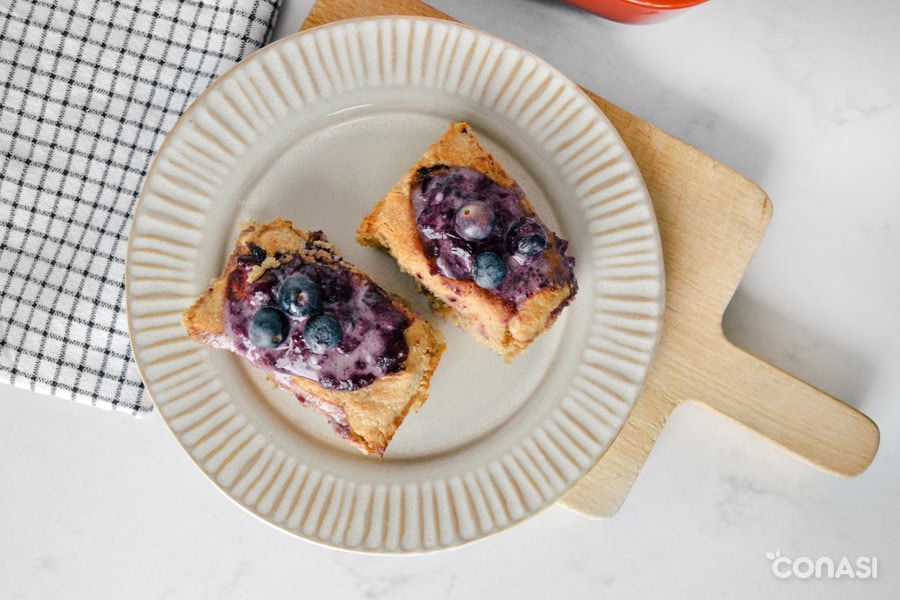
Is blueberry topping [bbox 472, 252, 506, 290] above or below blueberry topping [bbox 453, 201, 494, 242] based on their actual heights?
below

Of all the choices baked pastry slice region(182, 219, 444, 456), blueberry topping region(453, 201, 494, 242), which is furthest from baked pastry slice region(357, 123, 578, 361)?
baked pastry slice region(182, 219, 444, 456)

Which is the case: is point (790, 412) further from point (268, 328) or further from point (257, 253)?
point (257, 253)

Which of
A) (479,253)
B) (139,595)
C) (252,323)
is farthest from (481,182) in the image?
(139,595)

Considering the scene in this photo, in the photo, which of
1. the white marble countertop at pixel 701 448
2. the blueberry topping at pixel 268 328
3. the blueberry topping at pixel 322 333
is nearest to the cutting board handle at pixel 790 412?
the white marble countertop at pixel 701 448

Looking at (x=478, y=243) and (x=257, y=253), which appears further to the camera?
(x=257, y=253)

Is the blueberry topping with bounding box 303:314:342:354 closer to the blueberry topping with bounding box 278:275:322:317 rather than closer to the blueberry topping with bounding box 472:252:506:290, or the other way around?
the blueberry topping with bounding box 278:275:322:317

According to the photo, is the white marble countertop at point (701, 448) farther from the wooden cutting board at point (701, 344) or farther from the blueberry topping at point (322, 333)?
the blueberry topping at point (322, 333)

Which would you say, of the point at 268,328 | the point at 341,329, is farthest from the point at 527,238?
the point at 268,328
